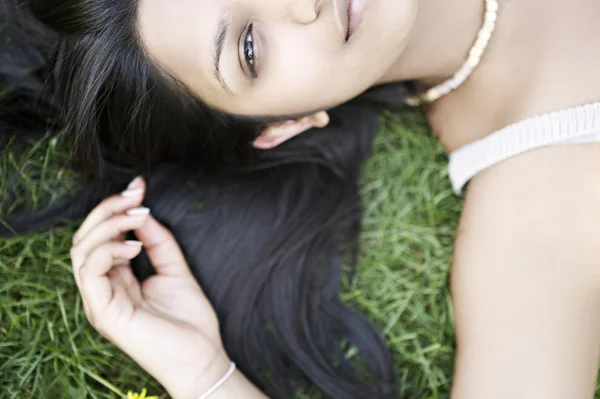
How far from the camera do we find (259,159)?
7.58 feet

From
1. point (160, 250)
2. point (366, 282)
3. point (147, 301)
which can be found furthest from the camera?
point (366, 282)

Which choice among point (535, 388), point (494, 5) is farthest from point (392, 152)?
point (535, 388)

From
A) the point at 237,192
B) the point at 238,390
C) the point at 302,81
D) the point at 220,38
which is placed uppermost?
the point at 220,38

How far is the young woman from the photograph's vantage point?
1.70 metres

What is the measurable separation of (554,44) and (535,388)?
1.03 meters

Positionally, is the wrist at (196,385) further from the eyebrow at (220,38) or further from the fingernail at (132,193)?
the eyebrow at (220,38)

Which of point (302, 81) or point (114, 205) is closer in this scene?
point (302, 81)

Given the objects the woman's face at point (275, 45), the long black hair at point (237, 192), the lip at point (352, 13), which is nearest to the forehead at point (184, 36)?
the woman's face at point (275, 45)

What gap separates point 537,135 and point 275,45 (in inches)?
33.6

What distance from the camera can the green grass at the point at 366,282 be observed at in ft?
7.10

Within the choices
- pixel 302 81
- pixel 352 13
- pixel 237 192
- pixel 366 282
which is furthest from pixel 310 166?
pixel 352 13

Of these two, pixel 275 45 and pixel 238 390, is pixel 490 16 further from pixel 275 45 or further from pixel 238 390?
pixel 238 390

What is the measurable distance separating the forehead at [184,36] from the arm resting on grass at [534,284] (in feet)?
3.11

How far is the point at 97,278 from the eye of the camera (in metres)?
1.97
